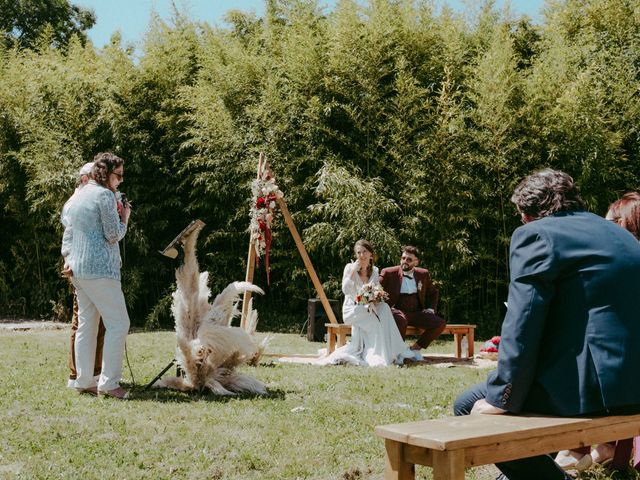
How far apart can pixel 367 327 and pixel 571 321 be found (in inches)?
200

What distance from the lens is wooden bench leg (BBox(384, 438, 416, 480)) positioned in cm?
254

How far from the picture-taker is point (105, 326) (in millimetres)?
5020

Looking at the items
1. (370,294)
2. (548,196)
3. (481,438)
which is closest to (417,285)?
(370,294)

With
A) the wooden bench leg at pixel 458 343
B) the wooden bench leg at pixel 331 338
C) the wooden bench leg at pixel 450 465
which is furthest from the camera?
the wooden bench leg at pixel 458 343

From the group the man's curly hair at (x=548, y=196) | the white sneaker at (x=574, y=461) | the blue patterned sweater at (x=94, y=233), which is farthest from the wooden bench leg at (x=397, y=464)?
the blue patterned sweater at (x=94, y=233)

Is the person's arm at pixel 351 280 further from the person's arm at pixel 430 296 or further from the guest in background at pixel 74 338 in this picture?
the guest in background at pixel 74 338

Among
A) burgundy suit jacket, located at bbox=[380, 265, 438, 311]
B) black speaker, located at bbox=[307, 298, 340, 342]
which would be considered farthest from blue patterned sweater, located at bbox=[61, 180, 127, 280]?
black speaker, located at bbox=[307, 298, 340, 342]

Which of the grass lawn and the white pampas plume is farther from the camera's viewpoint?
the white pampas plume

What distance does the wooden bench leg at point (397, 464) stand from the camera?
2537 millimetres

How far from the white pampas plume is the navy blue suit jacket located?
9.62 feet

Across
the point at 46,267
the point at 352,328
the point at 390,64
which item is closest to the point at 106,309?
the point at 352,328

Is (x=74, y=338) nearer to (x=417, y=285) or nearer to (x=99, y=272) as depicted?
(x=99, y=272)

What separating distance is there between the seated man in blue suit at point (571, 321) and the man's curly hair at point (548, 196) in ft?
0.26

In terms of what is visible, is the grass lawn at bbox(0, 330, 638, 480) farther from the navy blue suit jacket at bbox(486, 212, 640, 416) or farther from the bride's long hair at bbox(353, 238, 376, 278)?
the bride's long hair at bbox(353, 238, 376, 278)
